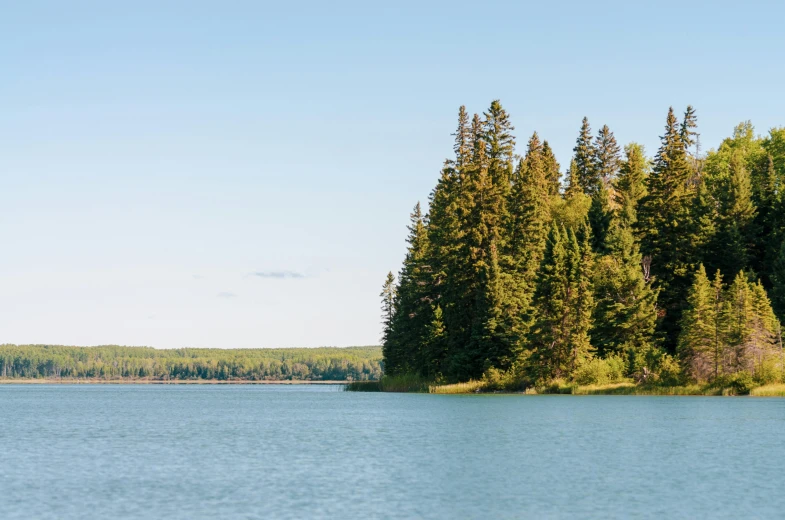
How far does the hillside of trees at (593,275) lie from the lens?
95000 millimetres

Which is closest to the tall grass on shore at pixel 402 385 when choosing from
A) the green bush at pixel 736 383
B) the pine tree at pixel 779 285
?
the green bush at pixel 736 383

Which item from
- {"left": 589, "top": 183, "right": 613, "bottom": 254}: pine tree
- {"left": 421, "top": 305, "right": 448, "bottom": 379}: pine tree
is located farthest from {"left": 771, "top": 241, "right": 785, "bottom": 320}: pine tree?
{"left": 421, "top": 305, "right": 448, "bottom": 379}: pine tree

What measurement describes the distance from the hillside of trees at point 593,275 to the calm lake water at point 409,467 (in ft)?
94.7

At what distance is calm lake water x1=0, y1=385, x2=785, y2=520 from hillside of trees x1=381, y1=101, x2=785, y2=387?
2886cm

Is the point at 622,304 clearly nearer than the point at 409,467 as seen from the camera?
No

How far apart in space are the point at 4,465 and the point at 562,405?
48851 millimetres

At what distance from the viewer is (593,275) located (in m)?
104

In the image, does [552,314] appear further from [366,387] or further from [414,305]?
[366,387]

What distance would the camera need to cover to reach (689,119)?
129 meters

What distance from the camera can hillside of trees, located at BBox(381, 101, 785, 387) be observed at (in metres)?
95.0

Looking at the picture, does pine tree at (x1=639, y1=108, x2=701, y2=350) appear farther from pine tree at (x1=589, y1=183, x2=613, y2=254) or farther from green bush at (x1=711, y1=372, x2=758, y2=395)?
green bush at (x1=711, y1=372, x2=758, y2=395)

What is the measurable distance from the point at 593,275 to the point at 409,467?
7111 cm

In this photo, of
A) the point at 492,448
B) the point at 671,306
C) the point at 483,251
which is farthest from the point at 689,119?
the point at 492,448

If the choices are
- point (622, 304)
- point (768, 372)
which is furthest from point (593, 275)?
point (768, 372)
